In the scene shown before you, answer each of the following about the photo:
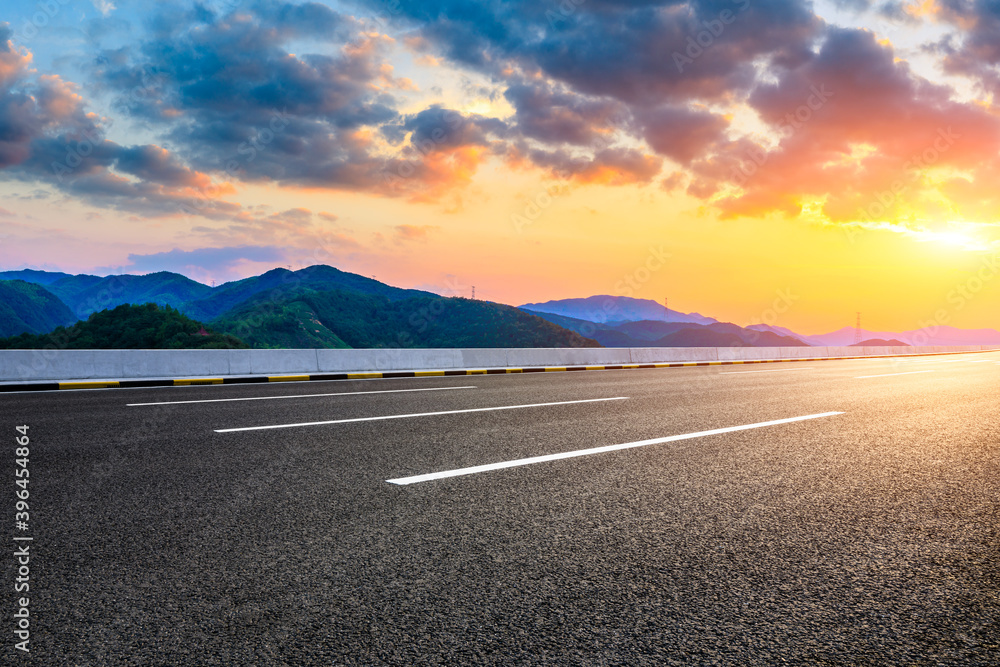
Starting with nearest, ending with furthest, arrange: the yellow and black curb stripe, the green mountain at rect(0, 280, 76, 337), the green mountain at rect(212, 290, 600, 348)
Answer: the yellow and black curb stripe → the green mountain at rect(212, 290, 600, 348) → the green mountain at rect(0, 280, 76, 337)

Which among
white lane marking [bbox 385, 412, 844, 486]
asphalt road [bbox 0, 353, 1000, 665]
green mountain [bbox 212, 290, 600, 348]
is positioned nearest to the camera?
asphalt road [bbox 0, 353, 1000, 665]

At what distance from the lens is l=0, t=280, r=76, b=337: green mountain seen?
14962cm

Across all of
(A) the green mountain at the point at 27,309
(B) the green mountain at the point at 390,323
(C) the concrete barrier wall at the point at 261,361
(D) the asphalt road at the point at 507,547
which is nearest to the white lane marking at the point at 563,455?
(D) the asphalt road at the point at 507,547

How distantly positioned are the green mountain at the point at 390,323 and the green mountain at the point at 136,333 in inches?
1383

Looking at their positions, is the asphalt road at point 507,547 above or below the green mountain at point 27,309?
below

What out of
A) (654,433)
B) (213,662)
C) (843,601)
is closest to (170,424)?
(654,433)

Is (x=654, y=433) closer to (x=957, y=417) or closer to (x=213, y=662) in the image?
(x=957, y=417)

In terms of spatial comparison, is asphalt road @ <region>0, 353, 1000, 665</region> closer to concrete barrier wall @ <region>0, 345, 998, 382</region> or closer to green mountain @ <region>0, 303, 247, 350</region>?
concrete barrier wall @ <region>0, 345, 998, 382</region>

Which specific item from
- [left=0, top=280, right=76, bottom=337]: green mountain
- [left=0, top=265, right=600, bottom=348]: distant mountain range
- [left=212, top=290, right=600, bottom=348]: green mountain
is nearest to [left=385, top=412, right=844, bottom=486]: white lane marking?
[left=212, top=290, right=600, bottom=348]: green mountain

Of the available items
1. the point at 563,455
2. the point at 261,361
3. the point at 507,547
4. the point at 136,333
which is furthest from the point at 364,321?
the point at 507,547

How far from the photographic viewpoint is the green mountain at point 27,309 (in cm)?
14962

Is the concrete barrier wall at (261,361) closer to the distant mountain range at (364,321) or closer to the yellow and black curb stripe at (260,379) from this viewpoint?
the yellow and black curb stripe at (260,379)

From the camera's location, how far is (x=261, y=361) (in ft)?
53.2

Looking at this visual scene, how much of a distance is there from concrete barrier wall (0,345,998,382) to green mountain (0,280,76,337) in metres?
157
